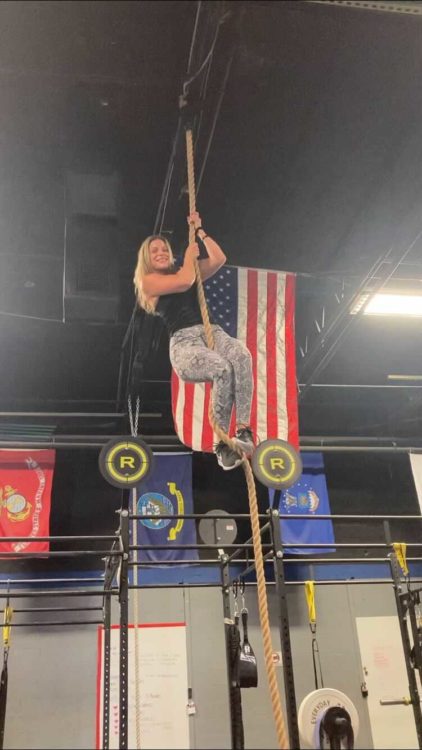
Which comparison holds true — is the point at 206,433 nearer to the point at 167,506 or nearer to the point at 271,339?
the point at 271,339

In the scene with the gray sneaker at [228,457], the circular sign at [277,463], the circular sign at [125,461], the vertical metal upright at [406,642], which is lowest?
the vertical metal upright at [406,642]

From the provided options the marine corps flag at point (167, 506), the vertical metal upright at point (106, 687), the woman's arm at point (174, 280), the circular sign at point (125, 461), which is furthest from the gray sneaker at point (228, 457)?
the marine corps flag at point (167, 506)

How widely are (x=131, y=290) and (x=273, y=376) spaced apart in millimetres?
1563

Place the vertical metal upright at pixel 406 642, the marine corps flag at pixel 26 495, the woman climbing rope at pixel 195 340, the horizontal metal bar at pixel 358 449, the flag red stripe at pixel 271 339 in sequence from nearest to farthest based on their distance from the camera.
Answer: the woman climbing rope at pixel 195 340
the vertical metal upright at pixel 406 642
the flag red stripe at pixel 271 339
the marine corps flag at pixel 26 495
the horizontal metal bar at pixel 358 449

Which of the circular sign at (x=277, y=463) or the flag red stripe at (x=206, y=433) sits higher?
the flag red stripe at (x=206, y=433)

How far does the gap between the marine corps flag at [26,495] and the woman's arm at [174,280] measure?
4003 mm

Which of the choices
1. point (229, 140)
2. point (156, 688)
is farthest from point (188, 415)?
point (156, 688)

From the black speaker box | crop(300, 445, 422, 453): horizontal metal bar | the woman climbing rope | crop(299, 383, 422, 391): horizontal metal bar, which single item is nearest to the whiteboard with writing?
crop(300, 445, 422, 453): horizontal metal bar

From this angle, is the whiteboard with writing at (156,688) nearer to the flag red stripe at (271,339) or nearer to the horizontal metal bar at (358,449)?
the horizontal metal bar at (358,449)

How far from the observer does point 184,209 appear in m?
4.07

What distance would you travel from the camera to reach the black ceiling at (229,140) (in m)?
3.23

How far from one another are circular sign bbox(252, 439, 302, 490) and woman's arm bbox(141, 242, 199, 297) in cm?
115

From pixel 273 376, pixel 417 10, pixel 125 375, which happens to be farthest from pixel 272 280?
pixel 125 375

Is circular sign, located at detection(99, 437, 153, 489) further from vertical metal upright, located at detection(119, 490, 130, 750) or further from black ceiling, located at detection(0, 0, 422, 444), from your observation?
black ceiling, located at detection(0, 0, 422, 444)
